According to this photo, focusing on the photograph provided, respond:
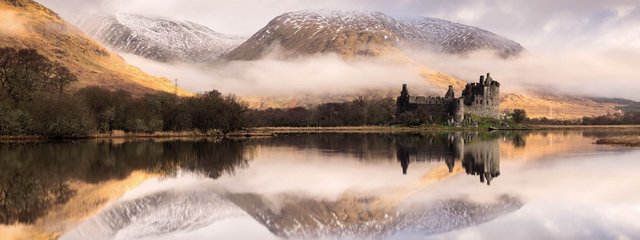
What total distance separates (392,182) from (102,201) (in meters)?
14.1

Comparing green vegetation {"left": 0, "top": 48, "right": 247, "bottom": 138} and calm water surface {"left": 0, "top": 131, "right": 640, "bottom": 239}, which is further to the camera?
green vegetation {"left": 0, "top": 48, "right": 247, "bottom": 138}

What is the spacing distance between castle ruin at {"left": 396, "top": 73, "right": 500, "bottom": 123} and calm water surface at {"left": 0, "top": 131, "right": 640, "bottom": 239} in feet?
335

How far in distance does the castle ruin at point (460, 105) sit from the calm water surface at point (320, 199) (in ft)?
335

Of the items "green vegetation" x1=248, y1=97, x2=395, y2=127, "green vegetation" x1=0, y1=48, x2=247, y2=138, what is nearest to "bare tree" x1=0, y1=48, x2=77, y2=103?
"green vegetation" x1=0, y1=48, x2=247, y2=138

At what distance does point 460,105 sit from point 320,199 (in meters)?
123

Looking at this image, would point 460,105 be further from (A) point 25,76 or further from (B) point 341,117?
(A) point 25,76

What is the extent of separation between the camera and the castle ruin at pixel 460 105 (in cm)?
14712

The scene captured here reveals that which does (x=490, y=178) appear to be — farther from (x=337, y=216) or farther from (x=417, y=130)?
(x=417, y=130)

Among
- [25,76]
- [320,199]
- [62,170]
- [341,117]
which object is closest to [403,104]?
[341,117]

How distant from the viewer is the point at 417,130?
138 metres

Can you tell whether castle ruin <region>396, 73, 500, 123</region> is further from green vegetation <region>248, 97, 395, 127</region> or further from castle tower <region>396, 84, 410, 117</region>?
green vegetation <region>248, 97, 395, 127</region>

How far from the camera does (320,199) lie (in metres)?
26.9

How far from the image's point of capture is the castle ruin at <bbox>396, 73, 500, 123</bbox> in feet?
483

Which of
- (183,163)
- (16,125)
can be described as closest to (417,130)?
(16,125)
